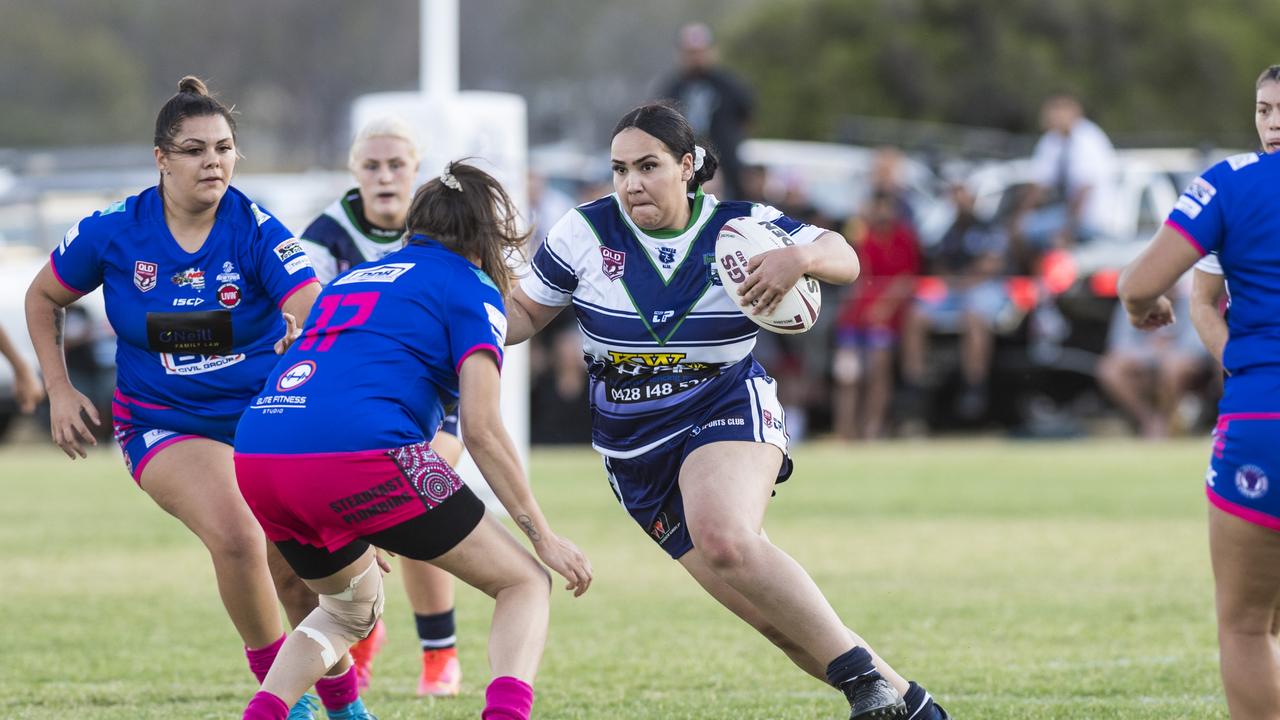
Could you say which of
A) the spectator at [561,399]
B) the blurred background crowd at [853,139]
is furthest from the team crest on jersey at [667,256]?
the spectator at [561,399]

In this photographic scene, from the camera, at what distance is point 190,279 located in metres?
5.37

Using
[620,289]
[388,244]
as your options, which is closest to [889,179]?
[388,244]

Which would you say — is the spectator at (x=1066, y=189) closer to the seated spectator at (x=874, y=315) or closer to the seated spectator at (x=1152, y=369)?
the seated spectator at (x=1152, y=369)

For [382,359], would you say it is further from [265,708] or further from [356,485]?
[265,708]

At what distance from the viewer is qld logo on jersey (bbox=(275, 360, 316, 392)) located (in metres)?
4.51

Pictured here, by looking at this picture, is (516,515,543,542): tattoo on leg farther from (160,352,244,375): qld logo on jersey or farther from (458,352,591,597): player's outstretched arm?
(160,352,244,375): qld logo on jersey

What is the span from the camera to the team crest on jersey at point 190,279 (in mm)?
5359

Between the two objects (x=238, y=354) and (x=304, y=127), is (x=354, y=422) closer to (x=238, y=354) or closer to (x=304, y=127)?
(x=238, y=354)

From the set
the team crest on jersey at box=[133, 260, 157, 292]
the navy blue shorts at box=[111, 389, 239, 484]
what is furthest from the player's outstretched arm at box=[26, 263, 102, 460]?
the team crest on jersey at box=[133, 260, 157, 292]

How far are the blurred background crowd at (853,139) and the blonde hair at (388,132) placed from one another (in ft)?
18.5

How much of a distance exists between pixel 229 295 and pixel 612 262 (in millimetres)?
1210

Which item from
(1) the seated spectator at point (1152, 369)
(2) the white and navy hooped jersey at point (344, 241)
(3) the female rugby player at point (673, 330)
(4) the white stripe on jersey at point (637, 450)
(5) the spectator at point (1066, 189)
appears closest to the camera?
(3) the female rugby player at point (673, 330)

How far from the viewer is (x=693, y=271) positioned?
17.0 feet

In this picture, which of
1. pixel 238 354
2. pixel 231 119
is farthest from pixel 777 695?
pixel 231 119
